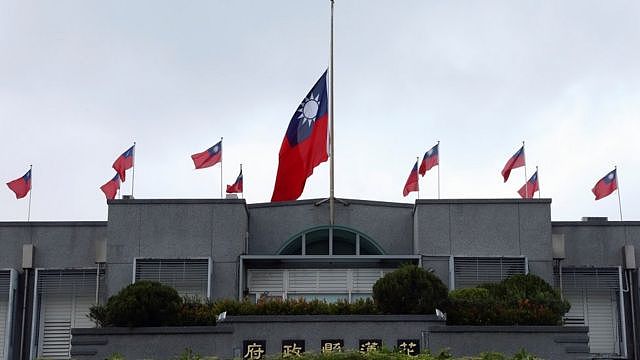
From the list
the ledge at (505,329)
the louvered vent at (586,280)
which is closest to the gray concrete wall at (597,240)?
the louvered vent at (586,280)

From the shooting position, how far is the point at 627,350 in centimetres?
3266

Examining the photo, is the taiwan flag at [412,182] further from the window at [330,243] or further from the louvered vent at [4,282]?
the louvered vent at [4,282]

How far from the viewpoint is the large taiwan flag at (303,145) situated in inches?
1323

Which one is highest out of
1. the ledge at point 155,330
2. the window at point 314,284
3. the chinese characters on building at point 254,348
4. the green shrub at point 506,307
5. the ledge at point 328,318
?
the window at point 314,284

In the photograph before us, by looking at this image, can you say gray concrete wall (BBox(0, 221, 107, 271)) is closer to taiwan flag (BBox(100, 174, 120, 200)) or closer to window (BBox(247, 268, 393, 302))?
taiwan flag (BBox(100, 174, 120, 200))

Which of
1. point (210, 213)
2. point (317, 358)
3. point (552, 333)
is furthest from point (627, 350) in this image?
point (317, 358)

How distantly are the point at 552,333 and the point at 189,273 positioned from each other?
1096 centimetres

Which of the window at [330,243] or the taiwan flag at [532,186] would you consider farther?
the taiwan flag at [532,186]

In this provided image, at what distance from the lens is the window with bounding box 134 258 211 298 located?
3086 centimetres

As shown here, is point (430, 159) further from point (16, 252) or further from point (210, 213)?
point (16, 252)

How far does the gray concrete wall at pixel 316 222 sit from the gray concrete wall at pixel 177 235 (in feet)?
5.77

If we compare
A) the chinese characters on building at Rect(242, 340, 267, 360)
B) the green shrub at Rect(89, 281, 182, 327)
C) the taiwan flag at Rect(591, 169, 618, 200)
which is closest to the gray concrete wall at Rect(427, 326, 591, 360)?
the chinese characters on building at Rect(242, 340, 267, 360)

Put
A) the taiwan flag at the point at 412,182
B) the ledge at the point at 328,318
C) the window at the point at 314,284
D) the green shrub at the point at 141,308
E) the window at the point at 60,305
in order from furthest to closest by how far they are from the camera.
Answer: the taiwan flag at the point at 412,182 < the window at the point at 60,305 < the window at the point at 314,284 < the green shrub at the point at 141,308 < the ledge at the point at 328,318

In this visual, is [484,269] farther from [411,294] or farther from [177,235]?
[177,235]
